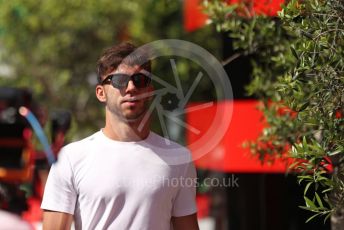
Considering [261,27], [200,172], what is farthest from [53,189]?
[200,172]

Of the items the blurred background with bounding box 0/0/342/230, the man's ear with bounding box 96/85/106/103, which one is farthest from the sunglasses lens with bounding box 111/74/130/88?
the blurred background with bounding box 0/0/342/230

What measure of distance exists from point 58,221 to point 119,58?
831mm

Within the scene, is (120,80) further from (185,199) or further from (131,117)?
(185,199)

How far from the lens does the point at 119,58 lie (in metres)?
4.00

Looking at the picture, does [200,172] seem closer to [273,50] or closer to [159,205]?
[273,50]

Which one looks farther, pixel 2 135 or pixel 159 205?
pixel 2 135

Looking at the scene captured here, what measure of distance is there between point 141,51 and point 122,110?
0.35 m

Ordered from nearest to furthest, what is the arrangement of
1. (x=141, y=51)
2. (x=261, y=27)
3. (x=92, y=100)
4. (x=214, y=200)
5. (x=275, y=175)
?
(x=141, y=51) → (x=261, y=27) → (x=275, y=175) → (x=214, y=200) → (x=92, y=100)

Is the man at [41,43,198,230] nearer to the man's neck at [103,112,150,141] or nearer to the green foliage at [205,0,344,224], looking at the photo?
the man's neck at [103,112,150,141]

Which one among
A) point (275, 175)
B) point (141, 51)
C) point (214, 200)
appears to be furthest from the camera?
point (214, 200)

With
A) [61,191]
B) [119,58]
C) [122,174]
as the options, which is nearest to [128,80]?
[119,58]

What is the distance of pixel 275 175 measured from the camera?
10555mm

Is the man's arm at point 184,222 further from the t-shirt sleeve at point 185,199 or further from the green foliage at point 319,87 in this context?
the green foliage at point 319,87

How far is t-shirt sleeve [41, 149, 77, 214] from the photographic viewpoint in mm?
3787
